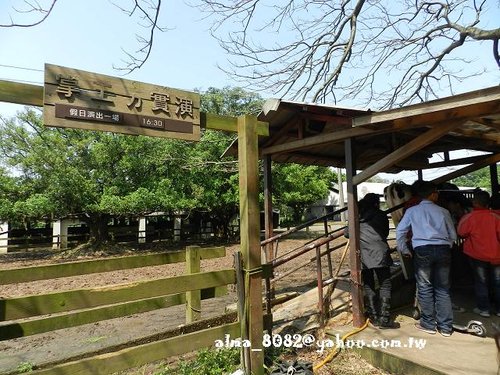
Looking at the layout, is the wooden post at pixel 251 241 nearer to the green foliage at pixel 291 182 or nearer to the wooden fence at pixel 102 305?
the wooden fence at pixel 102 305

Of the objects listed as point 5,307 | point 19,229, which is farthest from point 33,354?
point 19,229

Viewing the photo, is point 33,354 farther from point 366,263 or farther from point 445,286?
point 445,286

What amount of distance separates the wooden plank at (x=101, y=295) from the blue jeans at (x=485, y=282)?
10.5ft

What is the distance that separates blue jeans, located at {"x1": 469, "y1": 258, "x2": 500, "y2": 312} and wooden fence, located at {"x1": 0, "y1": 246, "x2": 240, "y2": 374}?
3.21 metres

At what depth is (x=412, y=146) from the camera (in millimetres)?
4203

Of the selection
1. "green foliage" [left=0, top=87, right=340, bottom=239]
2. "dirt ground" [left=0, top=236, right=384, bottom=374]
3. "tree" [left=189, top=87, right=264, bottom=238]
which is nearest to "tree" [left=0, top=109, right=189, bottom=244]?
"green foliage" [left=0, top=87, right=340, bottom=239]

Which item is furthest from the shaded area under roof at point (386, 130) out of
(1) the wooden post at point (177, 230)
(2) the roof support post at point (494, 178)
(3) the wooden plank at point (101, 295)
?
(1) the wooden post at point (177, 230)

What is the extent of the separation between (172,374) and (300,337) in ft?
5.16

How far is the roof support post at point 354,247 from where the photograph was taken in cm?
444

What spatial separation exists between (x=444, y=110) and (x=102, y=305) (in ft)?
12.0

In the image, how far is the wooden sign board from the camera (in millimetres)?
2783

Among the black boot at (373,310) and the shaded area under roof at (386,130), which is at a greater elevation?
the shaded area under roof at (386,130)

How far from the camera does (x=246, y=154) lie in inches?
141

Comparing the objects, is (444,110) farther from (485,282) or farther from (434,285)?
(485,282)
